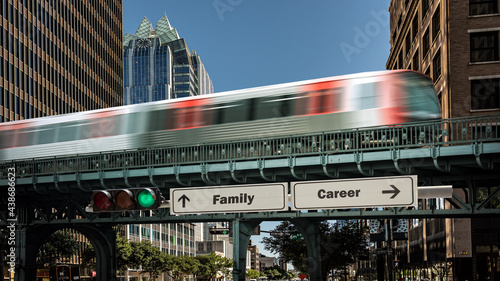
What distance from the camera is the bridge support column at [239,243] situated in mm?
28344

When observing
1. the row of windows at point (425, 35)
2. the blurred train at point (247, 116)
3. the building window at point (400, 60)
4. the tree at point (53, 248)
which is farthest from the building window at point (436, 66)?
the tree at point (53, 248)

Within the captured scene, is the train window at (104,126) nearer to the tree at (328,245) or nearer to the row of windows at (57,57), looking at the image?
the tree at (328,245)

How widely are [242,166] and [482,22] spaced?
2543 cm

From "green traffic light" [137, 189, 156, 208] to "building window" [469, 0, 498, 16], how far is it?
133 feet

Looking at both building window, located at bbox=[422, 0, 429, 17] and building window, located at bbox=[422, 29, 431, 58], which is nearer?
building window, located at bbox=[422, 29, 431, 58]

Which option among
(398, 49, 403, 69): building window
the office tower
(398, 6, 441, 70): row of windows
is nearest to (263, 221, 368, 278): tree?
the office tower

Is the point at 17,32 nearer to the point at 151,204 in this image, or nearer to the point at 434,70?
the point at 434,70

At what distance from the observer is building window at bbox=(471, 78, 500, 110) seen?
135 ft

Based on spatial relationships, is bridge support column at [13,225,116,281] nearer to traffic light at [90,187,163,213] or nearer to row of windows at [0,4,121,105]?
traffic light at [90,187,163,213]

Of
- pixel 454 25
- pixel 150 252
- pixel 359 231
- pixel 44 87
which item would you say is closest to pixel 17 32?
pixel 44 87

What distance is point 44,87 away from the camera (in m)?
87.2

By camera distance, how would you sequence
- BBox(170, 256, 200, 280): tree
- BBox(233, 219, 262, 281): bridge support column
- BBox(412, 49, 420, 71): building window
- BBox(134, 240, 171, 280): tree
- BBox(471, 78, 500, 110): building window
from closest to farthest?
1. BBox(233, 219, 262, 281): bridge support column
2. BBox(471, 78, 500, 110): building window
3. BBox(412, 49, 420, 71): building window
4. BBox(134, 240, 171, 280): tree
5. BBox(170, 256, 200, 280): tree

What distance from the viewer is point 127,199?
7809 mm

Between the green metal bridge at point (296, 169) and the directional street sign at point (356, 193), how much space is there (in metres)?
14.7
